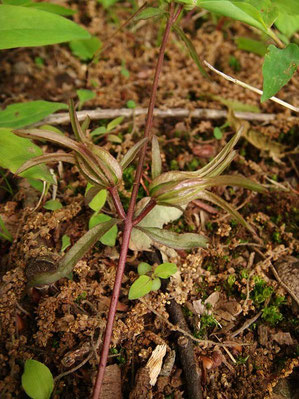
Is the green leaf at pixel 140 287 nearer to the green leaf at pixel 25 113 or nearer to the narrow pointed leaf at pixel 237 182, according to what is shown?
the narrow pointed leaf at pixel 237 182

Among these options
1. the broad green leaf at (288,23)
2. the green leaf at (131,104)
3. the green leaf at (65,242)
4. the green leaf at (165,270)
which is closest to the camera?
the green leaf at (165,270)

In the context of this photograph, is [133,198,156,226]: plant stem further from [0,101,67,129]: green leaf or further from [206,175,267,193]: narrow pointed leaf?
Answer: [0,101,67,129]: green leaf

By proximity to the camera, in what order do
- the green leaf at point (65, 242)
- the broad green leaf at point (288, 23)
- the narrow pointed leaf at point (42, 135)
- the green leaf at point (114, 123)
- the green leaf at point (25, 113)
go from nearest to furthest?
the narrow pointed leaf at point (42, 135)
the green leaf at point (65, 242)
the green leaf at point (25, 113)
the broad green leaf at point (288, 23)
the green leaf at point (114, 123)

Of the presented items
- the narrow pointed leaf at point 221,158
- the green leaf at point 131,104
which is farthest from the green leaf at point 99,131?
the narrow pointed leaf at point 221,158

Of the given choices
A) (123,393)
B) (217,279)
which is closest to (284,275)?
(217,279)

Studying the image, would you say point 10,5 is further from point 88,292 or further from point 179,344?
point 179,344

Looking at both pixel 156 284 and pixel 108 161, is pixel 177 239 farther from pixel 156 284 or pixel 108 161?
pixel 108 161

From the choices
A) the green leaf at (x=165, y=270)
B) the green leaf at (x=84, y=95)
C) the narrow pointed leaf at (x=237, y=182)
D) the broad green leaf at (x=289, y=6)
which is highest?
the broad green leaf at (x=289, y=6)
